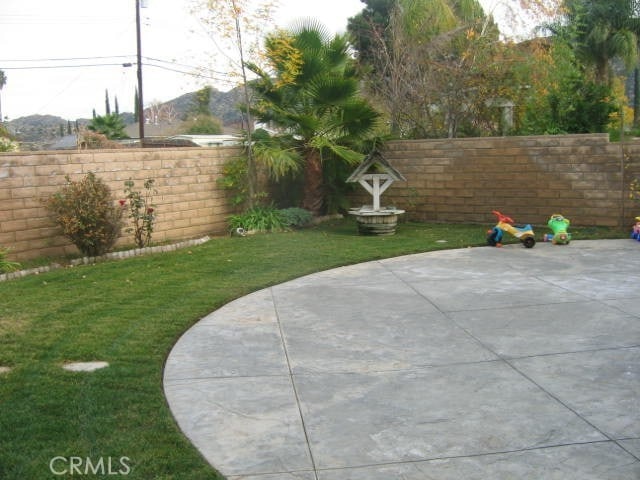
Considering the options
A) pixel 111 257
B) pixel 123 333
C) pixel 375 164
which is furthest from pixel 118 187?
pixel 123 333

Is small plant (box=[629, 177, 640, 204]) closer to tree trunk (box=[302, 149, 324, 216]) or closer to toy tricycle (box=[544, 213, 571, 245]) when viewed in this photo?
toy tricycle (box=[544, 213, 571, 245])

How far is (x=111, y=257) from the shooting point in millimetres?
9398

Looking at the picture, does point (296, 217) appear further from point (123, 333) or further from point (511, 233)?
point (123, 333)

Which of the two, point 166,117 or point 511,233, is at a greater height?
point 166,117

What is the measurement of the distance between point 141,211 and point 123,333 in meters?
5.29

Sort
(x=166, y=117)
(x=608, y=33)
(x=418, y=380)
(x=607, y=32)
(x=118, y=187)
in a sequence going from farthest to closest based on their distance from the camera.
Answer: (x=166, y=117) → (x=608, y=33) → (x=607, y=32) → (x=118, y=187) → (x=418, y=380)

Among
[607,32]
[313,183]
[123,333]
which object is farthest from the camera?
[607,32]

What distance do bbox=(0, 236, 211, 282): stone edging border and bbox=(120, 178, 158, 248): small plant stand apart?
0.23m

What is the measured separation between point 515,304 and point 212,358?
10.3 feet

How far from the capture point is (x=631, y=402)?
4.06 m

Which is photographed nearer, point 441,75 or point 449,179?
point 449,179

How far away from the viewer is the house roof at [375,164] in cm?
1159

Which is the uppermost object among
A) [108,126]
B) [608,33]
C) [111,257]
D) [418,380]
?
[608,33]

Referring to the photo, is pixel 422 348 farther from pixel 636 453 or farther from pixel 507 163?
pixel 507 163
